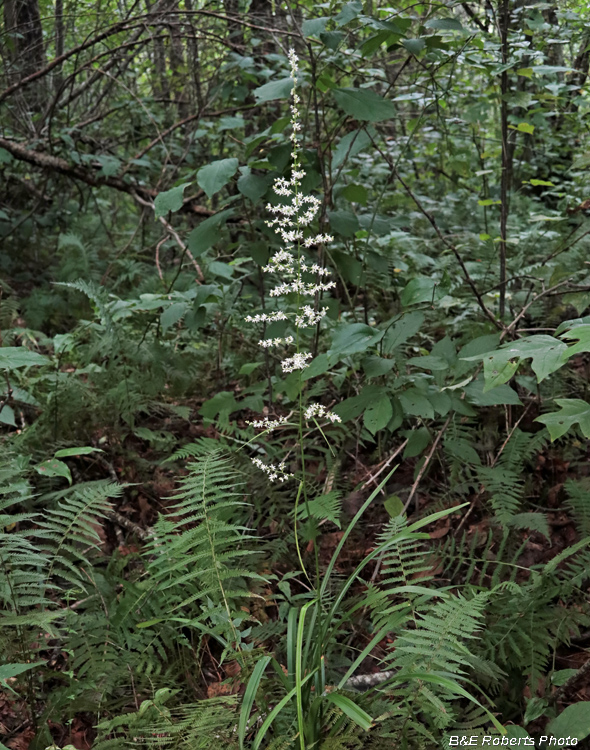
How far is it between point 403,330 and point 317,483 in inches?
39.3

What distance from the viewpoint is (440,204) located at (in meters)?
5.79

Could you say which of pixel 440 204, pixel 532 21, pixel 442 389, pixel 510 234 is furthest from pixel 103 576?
pixel 440 204

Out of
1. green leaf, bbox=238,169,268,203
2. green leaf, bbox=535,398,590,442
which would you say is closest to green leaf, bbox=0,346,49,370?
green leaf, bbox=238,169,268,203

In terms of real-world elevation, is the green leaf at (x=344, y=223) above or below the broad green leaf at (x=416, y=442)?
above

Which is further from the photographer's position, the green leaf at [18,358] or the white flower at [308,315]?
the green leaf at [18,358]

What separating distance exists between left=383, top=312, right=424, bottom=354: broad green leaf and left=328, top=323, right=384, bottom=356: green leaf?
16cm

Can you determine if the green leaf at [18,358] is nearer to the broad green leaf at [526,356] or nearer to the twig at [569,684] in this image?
the broad green leaf at [526,356]

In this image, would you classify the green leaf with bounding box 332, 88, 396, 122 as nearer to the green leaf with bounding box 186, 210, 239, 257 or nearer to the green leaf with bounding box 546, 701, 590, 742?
the green leaf with bounding box 186, 210, 239, 257

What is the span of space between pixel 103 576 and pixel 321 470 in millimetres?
1191

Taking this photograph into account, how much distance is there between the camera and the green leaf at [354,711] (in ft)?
4.09

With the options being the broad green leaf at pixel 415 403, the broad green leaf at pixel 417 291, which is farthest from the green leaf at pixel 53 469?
the broad green leaf at pixel 417 291

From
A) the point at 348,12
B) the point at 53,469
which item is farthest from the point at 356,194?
the point at 53,469

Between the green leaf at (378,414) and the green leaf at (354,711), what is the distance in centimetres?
95

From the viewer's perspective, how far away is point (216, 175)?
94.3 inches
